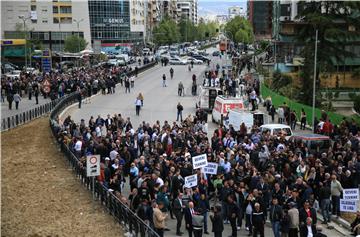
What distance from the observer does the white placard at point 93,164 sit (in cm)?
1822

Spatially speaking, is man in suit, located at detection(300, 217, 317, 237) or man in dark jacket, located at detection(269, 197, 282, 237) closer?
man in suit, located at detection(300, 217, 317, 237)

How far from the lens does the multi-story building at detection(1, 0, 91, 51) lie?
126 m

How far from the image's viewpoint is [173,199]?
57.4ft

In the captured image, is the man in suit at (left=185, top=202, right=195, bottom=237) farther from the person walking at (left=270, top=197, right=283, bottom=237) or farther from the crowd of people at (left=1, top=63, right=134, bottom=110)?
the crowd of people at (left=1, top=63, right=134, bottom=110)

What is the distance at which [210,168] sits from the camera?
19156 mm

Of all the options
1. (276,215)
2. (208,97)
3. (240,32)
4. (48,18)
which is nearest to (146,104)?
(208,97)

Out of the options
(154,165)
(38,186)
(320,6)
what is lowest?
(38,186)

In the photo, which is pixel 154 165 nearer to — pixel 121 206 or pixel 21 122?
pixel 121 206

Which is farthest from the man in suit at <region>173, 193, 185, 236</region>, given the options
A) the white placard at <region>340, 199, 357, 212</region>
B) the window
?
the window

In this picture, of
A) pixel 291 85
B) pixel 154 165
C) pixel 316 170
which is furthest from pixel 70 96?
pixel 316 170

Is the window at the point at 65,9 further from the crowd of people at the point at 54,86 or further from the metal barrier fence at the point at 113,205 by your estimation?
the metal barrier fence at the point at 113,205

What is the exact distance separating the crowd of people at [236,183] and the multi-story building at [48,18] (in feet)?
347

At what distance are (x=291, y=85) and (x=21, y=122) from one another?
26571mm

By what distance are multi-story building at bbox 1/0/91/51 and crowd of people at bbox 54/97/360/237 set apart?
Result: 347 feet
